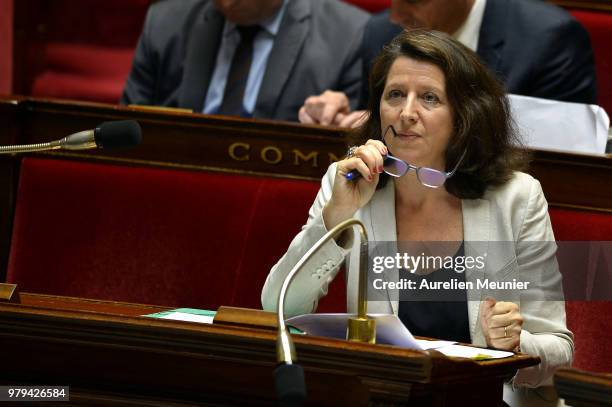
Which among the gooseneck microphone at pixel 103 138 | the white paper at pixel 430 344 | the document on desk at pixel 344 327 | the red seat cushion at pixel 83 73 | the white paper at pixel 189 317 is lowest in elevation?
the white paper at pixel 430 344

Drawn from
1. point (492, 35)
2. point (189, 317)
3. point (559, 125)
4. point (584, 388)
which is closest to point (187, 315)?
point (189, 317)

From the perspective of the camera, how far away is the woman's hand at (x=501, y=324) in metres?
1.43

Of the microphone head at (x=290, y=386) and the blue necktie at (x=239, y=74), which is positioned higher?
the blue necktie at (x=239, y=74)

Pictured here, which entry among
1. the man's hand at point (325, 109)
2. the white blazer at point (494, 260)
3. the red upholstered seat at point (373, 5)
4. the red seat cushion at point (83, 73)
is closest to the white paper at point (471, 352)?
the white blazer at point (494, 260)

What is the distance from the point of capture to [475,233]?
5.55ft

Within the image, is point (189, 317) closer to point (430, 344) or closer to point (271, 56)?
point (430, 344)

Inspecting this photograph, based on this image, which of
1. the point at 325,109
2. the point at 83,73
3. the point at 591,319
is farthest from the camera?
the point at 83,73

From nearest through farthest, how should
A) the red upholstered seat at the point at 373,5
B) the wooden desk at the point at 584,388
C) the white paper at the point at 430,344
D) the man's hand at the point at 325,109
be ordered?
the wooden desk at the point at 584,388 < the white paper at the point at 430,344 < the man's hand at the point at 325,109 < the red upholstered seat at the point at 373,5

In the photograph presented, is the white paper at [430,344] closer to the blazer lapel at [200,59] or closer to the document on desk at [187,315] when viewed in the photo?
the document on desk at [187,315]

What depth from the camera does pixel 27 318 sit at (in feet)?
4.29

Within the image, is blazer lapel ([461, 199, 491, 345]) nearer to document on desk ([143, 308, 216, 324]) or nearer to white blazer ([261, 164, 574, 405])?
white blazer ([261, 164, 574, 405])

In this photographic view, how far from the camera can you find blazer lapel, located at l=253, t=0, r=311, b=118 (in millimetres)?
2586

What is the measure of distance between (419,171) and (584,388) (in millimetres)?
615

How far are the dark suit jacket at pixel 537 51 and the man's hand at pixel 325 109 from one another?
87 mm
